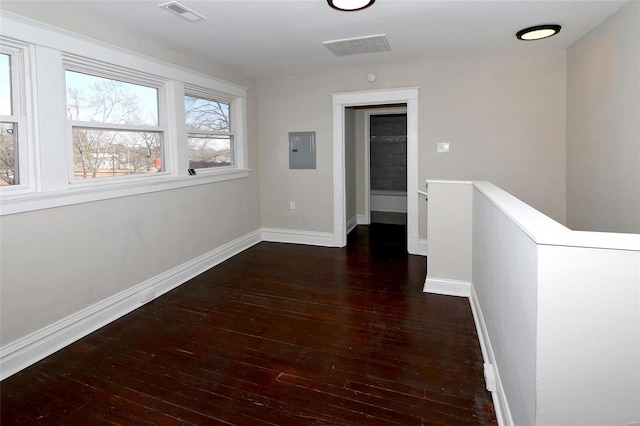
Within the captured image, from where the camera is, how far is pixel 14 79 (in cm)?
253

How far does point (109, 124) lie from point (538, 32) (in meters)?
3.85

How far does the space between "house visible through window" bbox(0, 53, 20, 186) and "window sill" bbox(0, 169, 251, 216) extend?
0.19 meters

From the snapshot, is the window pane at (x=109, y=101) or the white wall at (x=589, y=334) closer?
the white wall at (x=589, y=334)

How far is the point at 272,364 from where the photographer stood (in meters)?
2.46

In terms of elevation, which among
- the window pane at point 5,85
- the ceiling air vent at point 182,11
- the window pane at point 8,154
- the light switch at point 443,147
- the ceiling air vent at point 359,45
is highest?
the ceiling air vent at point 359,45

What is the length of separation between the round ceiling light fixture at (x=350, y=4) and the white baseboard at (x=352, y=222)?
379 centimetres

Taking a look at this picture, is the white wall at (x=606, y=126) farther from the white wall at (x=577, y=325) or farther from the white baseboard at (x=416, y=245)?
the white wall at (x=577, y=325)

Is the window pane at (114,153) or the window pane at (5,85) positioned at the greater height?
the window pane at (5,85)

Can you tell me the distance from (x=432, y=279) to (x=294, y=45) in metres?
2.68

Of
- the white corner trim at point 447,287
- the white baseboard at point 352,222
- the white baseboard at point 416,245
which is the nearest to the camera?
the white corner trim at point 447,287

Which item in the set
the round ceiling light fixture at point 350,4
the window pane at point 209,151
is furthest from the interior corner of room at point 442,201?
the window pane at point 209,151

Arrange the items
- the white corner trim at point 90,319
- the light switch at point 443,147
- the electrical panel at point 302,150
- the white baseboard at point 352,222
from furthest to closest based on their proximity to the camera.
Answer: the white baseboard at point 352,222, the electrical panel at point 302,150, the light switch at point 443,147, the white corner trim at point 90,319

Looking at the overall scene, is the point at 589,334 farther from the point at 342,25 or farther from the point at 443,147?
the point at 443,147

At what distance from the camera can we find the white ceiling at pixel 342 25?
114 inches
